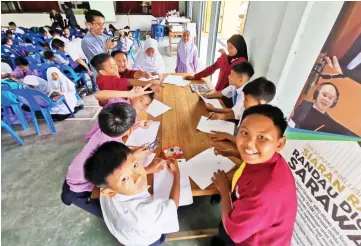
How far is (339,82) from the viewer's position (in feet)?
3.07

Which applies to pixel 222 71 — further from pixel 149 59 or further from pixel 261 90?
pixel 149 59

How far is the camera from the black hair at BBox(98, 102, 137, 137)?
1029 millimetres

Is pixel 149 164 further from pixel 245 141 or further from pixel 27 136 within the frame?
pixel 27 136

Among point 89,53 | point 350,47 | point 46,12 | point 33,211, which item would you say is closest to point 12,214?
point 33,211

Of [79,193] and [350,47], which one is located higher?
[350,47]

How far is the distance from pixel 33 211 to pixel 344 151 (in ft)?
7.62

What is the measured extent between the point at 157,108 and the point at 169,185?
0.79 m

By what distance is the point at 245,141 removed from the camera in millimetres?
831

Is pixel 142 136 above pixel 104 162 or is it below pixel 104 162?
below

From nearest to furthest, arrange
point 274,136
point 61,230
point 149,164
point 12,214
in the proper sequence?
point 274,136
point 149,164
point 61,230
point 12,214

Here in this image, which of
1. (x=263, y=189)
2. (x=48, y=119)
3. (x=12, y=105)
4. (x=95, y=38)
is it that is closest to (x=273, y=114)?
(x=263, y=189)

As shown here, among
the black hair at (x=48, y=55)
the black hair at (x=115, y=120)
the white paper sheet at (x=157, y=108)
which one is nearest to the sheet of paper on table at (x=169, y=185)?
the black hair at (x=115, y=120)

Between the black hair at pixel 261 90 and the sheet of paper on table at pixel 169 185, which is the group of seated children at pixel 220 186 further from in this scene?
the black hair at pixel 261 90

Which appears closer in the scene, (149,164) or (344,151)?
(344,151)
